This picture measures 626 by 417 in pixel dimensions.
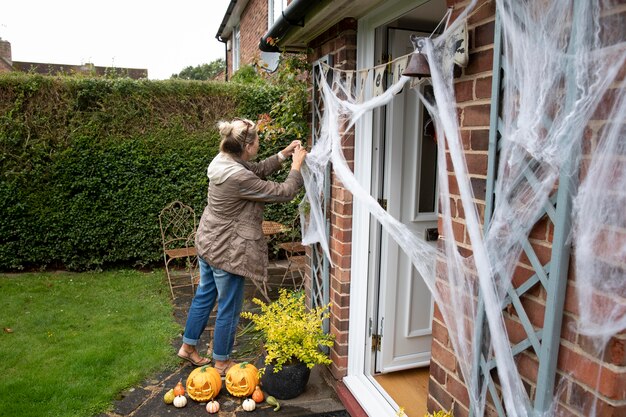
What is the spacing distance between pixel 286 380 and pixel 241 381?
32cm

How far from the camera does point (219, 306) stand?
3.45m

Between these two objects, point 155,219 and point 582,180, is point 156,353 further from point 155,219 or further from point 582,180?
point 582,180

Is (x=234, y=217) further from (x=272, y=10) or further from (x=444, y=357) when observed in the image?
(x=272, y=10)

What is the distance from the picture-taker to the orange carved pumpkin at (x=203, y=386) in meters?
3.18

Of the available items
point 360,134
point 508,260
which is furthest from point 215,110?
point 508,260

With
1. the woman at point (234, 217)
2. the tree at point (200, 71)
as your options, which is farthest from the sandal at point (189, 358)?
the tree at point (200, 71)

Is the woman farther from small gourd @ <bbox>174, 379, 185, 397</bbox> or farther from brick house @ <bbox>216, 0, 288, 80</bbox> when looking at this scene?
brick house @ <bbox>216, 0, 288, 80</bbox>

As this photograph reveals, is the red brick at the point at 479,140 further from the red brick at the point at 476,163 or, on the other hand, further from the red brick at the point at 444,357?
the red brick at the point at 444,357

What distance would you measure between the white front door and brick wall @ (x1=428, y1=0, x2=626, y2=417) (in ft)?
4.01

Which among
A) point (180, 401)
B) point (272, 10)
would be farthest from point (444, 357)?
point (272, 10)

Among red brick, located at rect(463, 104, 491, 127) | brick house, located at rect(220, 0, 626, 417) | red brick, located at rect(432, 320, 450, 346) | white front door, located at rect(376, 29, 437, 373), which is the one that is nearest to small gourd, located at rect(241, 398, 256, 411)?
brick house, located at rect(220, 0, 626, 417)

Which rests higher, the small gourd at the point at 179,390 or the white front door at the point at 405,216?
the white front door at the point at 405,216

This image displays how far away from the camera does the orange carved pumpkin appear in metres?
3.18

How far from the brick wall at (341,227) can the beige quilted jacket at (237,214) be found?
0.36 meters
